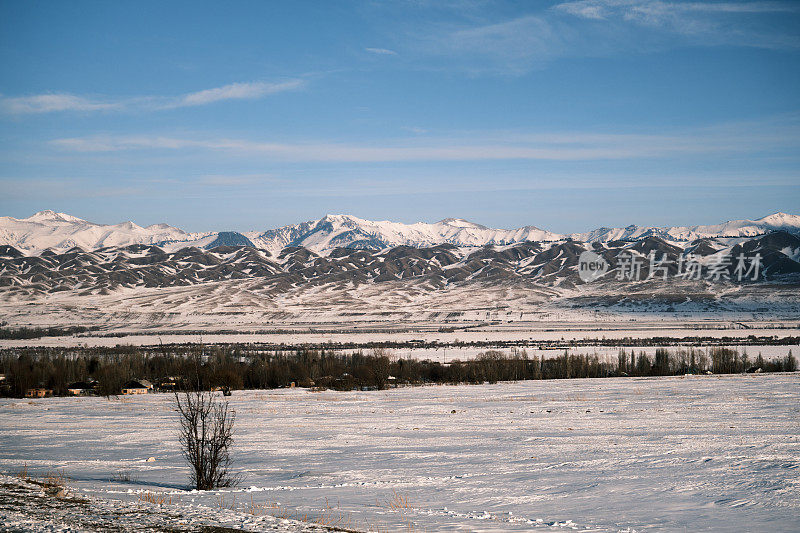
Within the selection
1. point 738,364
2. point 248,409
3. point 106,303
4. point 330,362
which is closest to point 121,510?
point 248,409

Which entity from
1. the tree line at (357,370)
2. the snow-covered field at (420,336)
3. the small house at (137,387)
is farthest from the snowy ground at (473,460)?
the snow-covered field at (420,336)

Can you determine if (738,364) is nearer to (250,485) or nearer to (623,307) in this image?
(250,485)

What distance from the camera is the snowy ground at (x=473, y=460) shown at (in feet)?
40.6

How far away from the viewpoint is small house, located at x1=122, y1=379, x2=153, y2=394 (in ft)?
165

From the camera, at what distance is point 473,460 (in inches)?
744

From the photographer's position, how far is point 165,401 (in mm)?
41781

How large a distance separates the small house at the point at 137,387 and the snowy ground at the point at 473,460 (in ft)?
39.4

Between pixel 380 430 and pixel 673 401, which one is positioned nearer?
pixel 380 430

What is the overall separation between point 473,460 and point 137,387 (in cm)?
3994

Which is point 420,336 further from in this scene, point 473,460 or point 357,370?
point 473,460

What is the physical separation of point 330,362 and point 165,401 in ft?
80.3

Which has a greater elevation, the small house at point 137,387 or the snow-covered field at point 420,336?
the snow-covered field at point 420,336

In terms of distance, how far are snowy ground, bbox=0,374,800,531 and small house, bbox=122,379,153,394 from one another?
12.0 meters

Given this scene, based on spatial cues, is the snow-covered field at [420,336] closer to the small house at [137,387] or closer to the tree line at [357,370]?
the tree line at [357,370]
